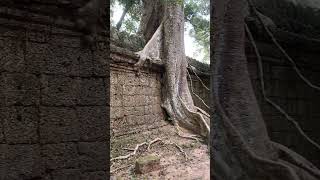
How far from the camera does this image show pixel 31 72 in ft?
8.25

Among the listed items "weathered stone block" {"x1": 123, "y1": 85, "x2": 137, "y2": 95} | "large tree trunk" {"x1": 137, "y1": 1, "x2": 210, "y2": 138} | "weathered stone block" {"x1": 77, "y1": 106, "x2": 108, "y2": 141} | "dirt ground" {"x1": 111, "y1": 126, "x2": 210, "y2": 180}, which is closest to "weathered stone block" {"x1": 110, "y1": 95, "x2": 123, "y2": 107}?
"weathered stone block" {"x1": 123, "y1": 85, "x2": 137, "y2": 95}

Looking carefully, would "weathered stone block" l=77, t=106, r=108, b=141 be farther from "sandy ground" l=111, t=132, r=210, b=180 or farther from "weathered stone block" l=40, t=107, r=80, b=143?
"sandy ground" l=111, t=132, r=210, b=180

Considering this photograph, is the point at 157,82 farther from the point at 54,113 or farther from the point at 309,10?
the point at 54,113

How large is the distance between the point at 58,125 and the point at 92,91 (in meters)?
0.31

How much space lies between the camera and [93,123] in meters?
2.67

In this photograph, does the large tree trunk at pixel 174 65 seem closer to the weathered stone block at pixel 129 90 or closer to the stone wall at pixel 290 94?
the weathered stone block at pixel 129 90

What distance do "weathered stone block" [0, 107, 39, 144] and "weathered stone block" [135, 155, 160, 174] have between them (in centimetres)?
359

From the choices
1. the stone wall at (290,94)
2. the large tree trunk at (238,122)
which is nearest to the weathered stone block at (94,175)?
the large tree trunk at (238,122)

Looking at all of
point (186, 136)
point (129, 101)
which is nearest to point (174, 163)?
point (186, 136)

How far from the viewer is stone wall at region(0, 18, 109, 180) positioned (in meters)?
2.45

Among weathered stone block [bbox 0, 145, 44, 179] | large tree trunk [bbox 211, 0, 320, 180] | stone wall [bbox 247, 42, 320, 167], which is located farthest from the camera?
stone wall [bbox 247, 42, 320, 167]

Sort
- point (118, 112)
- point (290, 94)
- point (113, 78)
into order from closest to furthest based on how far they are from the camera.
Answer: point (290, 94)
point (113, 78)
point (118, 112)

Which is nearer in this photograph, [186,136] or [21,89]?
[21,89]

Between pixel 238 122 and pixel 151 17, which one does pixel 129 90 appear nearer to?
pixel 151 17
